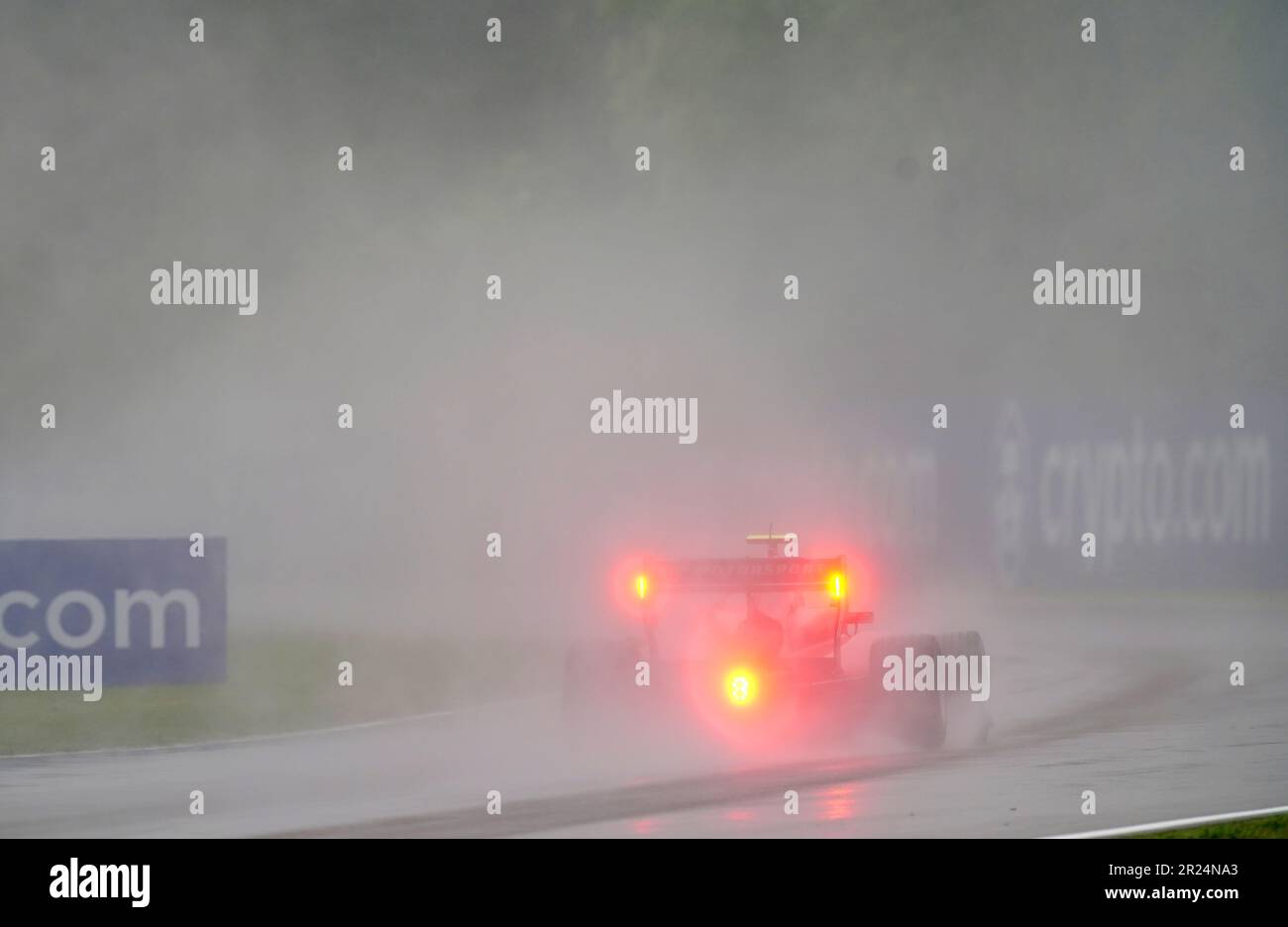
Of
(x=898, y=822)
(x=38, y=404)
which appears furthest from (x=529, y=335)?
(x=898, y=822)

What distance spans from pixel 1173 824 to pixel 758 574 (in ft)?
13.5

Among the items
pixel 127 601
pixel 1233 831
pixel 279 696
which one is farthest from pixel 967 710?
pixel 127 601

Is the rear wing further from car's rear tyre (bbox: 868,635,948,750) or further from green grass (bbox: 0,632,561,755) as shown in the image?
green grass (bbox: 0,632,561,755)

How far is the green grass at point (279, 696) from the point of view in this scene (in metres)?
15.3

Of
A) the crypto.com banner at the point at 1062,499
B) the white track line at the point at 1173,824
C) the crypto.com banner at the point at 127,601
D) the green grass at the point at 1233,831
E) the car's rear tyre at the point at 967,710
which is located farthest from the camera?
the crypto.com banner at the point at 1062,499

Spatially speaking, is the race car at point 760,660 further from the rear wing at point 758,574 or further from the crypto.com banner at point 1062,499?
the crypto.com banner at point 1062,499

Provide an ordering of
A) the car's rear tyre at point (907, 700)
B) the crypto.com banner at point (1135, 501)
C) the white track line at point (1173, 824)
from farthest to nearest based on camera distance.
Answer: the crypto.com banner at point (1135, 501), the car's rear tyre at point (907, 700), the white track line at point (1173, 824)

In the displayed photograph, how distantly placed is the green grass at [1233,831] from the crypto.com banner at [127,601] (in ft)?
32.5

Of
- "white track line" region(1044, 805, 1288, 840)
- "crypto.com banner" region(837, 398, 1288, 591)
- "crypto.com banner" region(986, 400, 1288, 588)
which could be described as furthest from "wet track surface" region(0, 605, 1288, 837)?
"crypto.com banner" region(986, 400, 1288, 588)

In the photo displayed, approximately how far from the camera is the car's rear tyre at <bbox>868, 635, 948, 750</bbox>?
12797 mm

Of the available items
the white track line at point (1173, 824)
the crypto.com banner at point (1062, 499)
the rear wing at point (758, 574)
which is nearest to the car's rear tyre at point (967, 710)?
the rear wing at point (758, 574)

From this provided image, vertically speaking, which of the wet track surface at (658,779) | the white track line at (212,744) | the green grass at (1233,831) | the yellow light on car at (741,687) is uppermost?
the yellow light on car at (741,687)

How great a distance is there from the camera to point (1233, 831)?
31.6 feet
